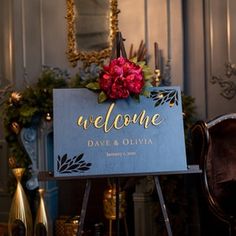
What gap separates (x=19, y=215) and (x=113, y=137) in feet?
5.47

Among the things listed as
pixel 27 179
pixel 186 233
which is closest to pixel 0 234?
pixel 27 179

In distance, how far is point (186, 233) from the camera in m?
3.37

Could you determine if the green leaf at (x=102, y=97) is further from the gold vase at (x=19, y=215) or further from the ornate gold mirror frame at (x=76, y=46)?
the ornate gold mirror frame at (x=76, y=46)

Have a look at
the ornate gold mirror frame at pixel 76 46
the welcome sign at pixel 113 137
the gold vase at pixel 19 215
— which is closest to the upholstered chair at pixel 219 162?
the welcome sign at pixel 113 137

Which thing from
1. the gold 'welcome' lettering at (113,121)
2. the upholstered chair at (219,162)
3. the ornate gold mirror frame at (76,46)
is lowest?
the upholstered chair at (219,162)

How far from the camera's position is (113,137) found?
2021 mm

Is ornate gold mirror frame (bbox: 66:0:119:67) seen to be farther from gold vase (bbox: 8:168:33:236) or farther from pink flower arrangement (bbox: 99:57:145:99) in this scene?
pink flower arrangement (bbox: 99:57:145:99)

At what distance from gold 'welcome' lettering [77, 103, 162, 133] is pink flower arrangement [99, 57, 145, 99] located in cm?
8

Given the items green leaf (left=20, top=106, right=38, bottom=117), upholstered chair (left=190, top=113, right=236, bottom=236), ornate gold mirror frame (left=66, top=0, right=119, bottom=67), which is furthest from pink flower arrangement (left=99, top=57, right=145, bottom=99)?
ornate gold mirror frame (left=66, top=0, right=119, bottom=67)

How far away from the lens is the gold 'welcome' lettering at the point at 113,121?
2.02 metres

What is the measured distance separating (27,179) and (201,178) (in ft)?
5.20

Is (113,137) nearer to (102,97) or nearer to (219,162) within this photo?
(102,97)

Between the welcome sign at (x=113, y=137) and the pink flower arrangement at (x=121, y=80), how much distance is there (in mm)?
53

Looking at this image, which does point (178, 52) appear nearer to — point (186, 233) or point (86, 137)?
point (186, 233)
